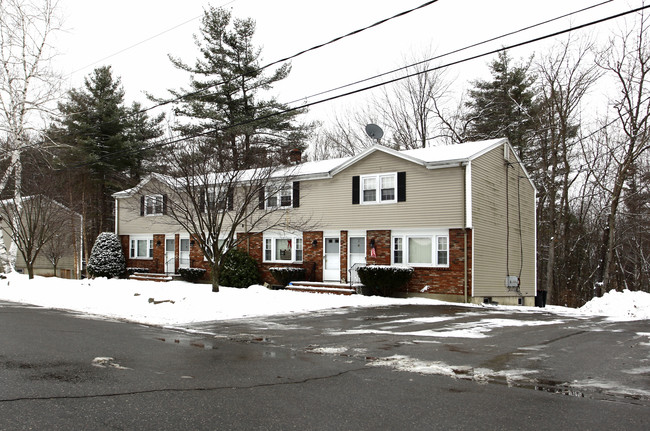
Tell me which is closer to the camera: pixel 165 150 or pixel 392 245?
pixel 165 150

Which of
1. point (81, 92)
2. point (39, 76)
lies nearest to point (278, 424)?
point (39, 76)

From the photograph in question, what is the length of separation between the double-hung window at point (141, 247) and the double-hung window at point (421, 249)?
16.4 metres

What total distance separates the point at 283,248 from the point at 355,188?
5.13m

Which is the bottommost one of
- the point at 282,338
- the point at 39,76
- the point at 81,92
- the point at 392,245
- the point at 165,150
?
the point at 282,338

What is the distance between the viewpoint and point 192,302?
1662 centimetres

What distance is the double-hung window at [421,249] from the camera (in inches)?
864

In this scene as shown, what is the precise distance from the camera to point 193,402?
565cm

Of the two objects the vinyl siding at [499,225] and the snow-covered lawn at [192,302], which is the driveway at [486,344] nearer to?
the snow-covered lawn at [192,302]

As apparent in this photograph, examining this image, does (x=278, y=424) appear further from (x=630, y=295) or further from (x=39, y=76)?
(x=39, y=76)

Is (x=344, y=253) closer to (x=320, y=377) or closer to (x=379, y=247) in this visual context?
(x=379, y=247)

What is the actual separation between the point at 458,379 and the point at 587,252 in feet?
109

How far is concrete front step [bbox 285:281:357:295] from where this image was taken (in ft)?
75.0

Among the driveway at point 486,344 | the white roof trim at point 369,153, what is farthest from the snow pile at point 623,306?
the white roof trim at point 369,153

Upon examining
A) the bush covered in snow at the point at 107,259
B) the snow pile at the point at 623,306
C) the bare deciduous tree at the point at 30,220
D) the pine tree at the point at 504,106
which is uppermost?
the pine tree at the point at 504,106
